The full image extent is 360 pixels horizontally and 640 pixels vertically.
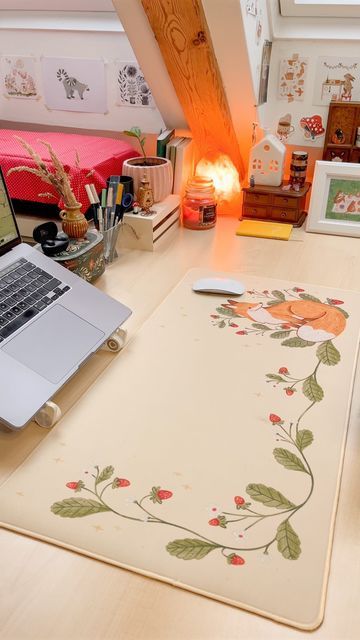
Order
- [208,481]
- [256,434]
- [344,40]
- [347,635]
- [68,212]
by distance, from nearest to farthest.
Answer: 1. [347,635]
2. [208,481]
3. [256,434]
4. [68,212]
5. [344,40]

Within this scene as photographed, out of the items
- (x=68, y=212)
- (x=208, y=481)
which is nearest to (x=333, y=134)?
(x=68, y=212)

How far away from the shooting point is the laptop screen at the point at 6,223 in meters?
1.16

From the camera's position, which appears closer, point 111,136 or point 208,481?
point 208,481

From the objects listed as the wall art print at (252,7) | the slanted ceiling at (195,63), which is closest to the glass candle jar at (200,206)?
the slanted ceiling at (195,63)

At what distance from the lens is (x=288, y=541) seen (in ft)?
2.60

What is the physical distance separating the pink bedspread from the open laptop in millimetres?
502

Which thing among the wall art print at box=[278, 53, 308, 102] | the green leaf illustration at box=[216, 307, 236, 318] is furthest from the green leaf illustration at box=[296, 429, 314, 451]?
the wall art print at box=[278, 53, 308, 102]

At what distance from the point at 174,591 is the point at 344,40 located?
73.8 inches

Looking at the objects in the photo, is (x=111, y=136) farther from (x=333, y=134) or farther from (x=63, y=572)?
(x=63, y=572)

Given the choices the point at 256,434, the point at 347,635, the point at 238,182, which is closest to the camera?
the point at 347,635

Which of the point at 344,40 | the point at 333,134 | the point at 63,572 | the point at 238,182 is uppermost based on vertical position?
the point at 344,40

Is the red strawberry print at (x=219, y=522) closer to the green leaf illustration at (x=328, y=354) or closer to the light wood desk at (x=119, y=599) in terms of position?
the light wood desk at (x=119, y=599)

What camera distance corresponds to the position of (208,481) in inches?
35.1

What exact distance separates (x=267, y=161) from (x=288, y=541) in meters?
1.51
